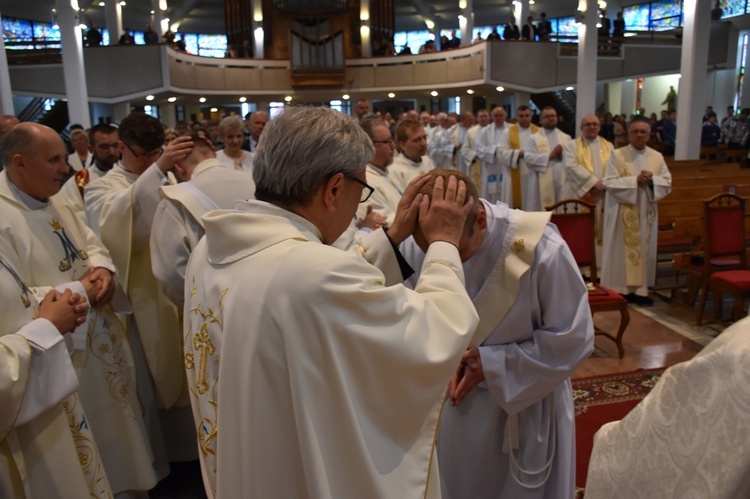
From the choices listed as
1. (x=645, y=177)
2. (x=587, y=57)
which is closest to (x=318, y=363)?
(x=645, y=177)

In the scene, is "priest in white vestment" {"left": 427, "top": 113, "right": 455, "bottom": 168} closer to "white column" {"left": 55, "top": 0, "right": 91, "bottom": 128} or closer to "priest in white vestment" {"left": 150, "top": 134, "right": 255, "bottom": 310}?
"white column" {"left": 55, "top": 0, "right": 91, "bottom": 128}

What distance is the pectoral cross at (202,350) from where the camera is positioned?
4.94ft

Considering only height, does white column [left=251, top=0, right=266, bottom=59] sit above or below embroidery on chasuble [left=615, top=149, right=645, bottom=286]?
above

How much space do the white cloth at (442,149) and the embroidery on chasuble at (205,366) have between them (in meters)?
10.0

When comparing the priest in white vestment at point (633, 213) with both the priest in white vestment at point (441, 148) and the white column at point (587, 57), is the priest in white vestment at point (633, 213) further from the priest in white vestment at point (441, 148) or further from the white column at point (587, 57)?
the white column at point (587, 57)

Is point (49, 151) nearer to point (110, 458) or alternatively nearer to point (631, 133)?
point (110, 458)

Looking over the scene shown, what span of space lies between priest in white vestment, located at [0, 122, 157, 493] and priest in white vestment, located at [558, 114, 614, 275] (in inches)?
214

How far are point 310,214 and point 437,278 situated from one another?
13.6 inches

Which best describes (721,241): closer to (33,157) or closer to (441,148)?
(33,157)

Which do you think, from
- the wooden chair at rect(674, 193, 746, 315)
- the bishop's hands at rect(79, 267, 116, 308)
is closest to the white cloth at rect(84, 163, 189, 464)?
the bishop's hands at rect(79, 267, 116, 308)

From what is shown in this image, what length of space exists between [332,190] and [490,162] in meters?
8.74

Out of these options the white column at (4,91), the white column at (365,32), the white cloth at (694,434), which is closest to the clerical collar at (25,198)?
the white cloth at (694,434)

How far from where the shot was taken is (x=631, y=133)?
6.44 meters

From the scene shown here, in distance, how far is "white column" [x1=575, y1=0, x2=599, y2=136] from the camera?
12.9m
